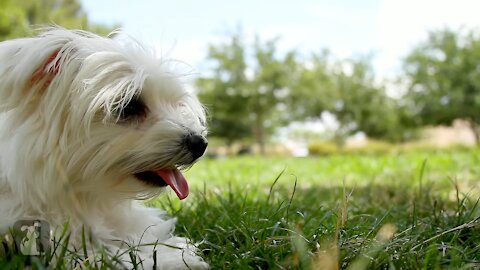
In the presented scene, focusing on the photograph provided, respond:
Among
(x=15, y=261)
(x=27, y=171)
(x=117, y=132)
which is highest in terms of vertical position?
(x=117, y=132)

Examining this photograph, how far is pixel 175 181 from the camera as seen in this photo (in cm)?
229

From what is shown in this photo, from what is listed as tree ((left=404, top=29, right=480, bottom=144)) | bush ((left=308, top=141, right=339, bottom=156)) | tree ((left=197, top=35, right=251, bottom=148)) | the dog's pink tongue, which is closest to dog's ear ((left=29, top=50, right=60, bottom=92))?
the dog's pink tongue

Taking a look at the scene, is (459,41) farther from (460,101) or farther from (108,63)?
(108,63)

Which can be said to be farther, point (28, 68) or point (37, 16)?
point (37, 16)

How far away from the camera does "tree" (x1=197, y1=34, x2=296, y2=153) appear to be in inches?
1109

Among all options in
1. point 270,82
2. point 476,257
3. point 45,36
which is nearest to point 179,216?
point 45,36

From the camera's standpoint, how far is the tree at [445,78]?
28484 millimetres

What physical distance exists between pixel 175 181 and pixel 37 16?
91.5 ft

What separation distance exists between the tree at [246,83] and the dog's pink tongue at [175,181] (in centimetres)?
2541

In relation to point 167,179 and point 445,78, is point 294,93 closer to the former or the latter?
point 445,78

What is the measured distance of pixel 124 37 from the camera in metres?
2.51

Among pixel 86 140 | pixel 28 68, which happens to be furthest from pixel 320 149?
pixel 28 68

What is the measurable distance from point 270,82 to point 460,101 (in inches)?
450

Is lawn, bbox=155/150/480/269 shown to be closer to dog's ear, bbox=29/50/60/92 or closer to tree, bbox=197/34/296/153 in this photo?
dog's ear, bbox=29/50/60/92
